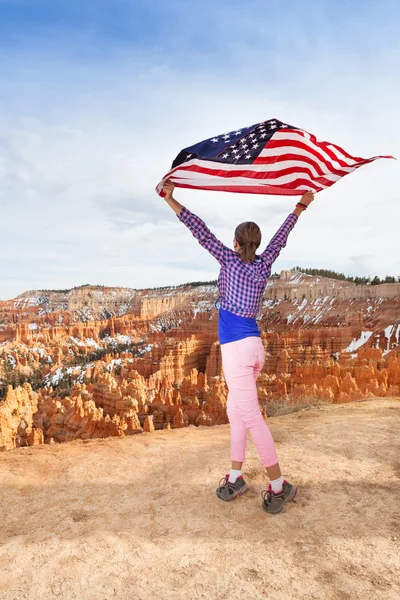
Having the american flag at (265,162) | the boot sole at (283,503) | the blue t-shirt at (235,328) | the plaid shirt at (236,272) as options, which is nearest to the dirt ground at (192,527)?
the boot sole at (283,503)

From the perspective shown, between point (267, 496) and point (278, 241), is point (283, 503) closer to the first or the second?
point (267, 496)

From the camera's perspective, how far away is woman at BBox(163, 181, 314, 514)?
9.70 ft

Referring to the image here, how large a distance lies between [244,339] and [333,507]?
4.76ft

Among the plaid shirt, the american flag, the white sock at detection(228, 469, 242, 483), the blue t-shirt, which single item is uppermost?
the american flag

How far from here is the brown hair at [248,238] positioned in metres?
3.04

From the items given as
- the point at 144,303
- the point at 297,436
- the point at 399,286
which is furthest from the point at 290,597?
the point at 144,303

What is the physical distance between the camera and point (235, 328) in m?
2.97

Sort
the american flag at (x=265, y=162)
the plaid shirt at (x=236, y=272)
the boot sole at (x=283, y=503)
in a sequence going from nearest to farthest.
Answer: the boot sole at (x=283, y=503)
the plaid shirt at (x=236, y=272)
the american flag at (x=265, y=162)

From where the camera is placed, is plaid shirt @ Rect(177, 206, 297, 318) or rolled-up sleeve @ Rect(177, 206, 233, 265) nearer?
plaid shirt @ Rect(177, 206, 297, 318)

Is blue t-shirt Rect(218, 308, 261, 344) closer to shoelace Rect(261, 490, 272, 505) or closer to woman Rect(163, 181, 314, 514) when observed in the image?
woman Rect(163, 181, 314, 514)

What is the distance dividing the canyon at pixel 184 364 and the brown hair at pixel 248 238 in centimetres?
713

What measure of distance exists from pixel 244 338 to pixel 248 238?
0.77 m

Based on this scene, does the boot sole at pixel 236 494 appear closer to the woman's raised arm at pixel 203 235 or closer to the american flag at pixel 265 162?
Answer: the woman's raised arm at pixel 203 235

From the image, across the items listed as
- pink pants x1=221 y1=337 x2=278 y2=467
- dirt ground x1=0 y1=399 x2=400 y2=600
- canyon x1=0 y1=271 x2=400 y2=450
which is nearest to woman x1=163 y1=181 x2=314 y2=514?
pink pants x1=221 y1=337 x2=278 y2=467
